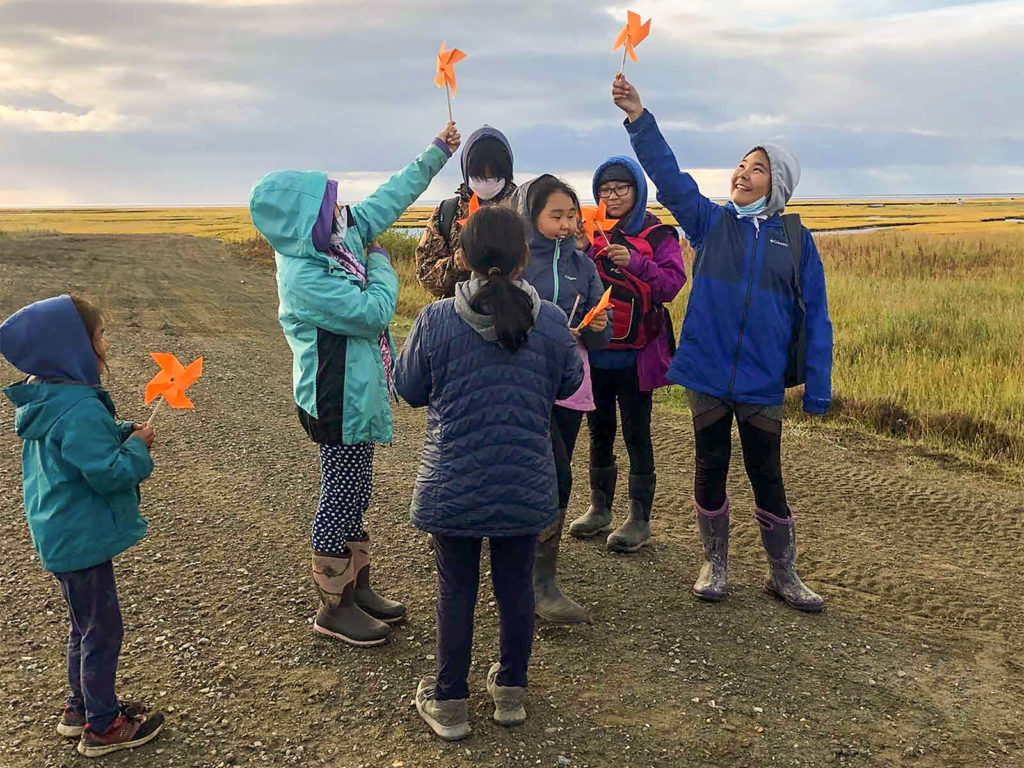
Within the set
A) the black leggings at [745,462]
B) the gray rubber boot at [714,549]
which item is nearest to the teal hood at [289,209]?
the black leggings at [745,462]

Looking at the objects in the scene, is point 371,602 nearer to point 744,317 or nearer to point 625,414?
point 625,414

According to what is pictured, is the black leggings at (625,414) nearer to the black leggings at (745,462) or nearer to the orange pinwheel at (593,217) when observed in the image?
the black leggings at (745,462)

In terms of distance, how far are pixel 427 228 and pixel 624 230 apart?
960 mm

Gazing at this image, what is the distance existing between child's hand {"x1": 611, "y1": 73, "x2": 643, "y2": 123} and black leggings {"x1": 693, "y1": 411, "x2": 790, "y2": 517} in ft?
4.37

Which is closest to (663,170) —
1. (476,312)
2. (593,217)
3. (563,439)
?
(593,217)

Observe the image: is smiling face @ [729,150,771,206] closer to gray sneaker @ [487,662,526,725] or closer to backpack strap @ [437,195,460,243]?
backpack strap @ [437,195,460,243]

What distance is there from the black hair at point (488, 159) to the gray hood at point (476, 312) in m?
1.08

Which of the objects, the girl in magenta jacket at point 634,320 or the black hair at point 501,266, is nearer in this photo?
the black hair at point 501,266

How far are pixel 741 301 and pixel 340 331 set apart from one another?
1.66 metres

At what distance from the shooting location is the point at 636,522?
167 inches

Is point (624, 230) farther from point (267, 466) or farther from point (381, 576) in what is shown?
point (267, 466)

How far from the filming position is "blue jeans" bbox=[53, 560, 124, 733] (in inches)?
99.3

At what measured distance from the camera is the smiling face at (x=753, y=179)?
3439 millimetres

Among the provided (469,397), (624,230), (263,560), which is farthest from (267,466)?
(469,397)
